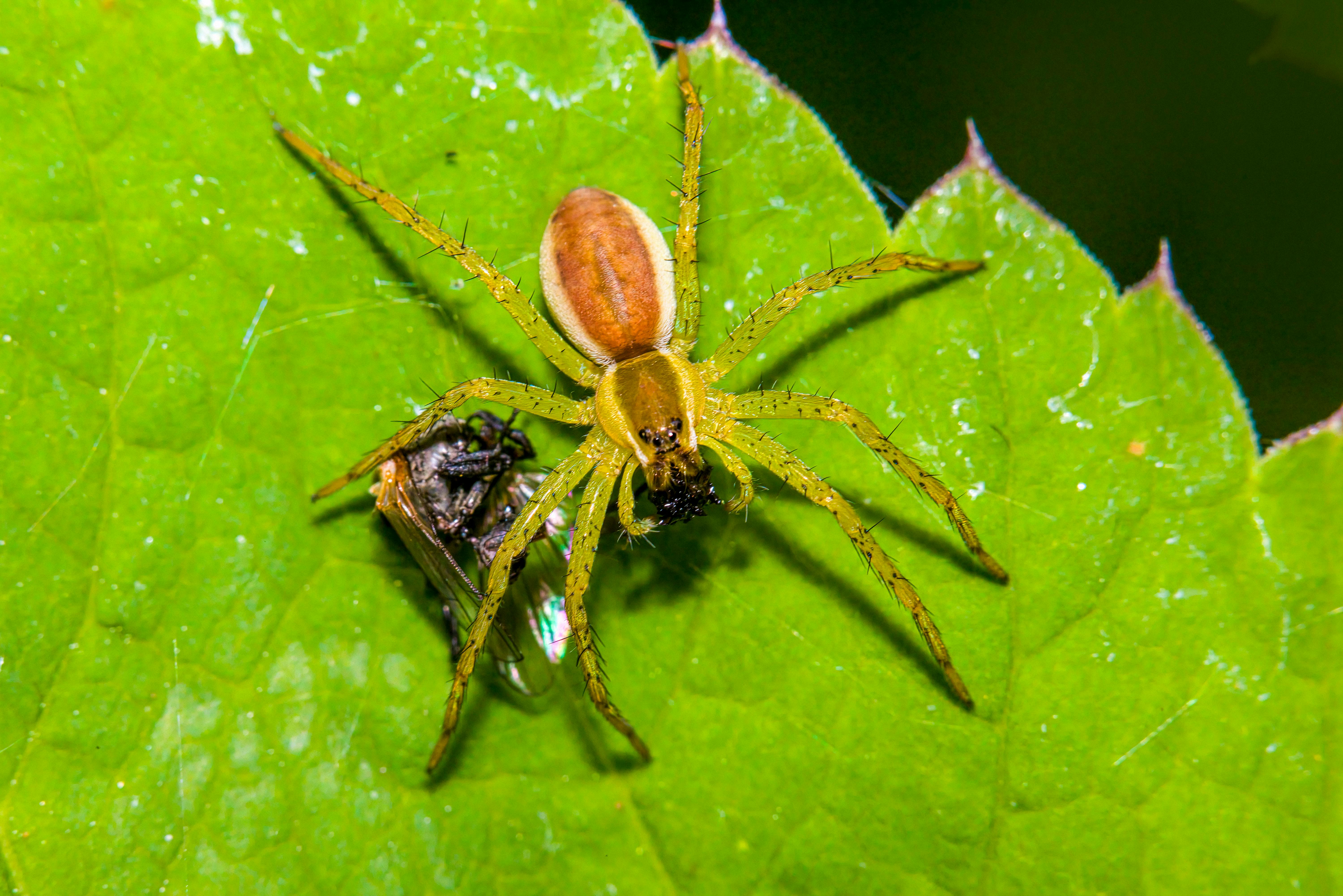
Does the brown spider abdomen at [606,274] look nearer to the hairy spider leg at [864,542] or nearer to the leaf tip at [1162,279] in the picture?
the hairy spider leg at [864,542]

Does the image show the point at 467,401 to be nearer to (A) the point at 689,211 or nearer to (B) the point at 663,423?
(B) the point at 663,423

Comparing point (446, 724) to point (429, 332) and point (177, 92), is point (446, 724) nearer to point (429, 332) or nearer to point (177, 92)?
point (429, 332)

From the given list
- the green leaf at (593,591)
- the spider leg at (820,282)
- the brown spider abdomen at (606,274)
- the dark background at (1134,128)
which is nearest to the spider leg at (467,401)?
the green leaf at (593,591)

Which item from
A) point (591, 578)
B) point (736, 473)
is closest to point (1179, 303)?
point (736, 473)

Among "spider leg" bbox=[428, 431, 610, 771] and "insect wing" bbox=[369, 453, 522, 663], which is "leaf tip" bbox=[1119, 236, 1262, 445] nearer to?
"spider leg" bbox=[428, 431, 610, 771]

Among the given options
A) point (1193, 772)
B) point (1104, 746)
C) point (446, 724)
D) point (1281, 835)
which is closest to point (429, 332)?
point (446, 724)

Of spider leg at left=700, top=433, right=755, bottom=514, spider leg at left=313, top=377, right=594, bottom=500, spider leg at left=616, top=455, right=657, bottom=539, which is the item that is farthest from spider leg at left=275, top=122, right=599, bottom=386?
spider leg at left=700, top=433, right=755, bottom=514
